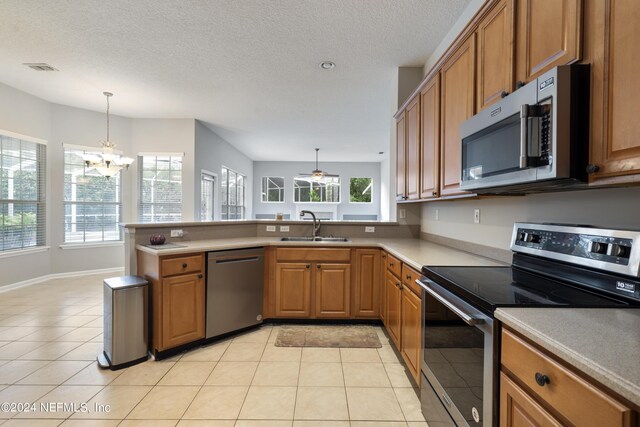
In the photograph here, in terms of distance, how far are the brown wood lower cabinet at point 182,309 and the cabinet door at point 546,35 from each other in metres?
2.70

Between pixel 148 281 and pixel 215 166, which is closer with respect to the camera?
pixel 148 281

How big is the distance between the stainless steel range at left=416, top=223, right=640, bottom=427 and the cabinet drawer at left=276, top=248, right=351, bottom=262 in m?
1.40

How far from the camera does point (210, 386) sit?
2113 millimetres

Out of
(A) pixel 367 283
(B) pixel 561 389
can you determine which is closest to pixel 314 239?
(A) pixel 367 283

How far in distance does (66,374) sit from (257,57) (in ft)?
11.2

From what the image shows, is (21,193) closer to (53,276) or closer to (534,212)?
(53,276)

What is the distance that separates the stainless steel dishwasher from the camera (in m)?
2.72

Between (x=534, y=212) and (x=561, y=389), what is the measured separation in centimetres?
123

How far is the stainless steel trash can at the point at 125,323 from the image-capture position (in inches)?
90.9

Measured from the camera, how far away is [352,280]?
311 cm

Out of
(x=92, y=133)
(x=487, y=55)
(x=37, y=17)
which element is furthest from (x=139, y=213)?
(x=487, y=55)

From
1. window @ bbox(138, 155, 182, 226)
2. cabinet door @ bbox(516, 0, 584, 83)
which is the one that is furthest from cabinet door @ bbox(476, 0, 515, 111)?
window @ bbox(138, 155, 182, 226)

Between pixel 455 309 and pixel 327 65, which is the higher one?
pixel 327 65

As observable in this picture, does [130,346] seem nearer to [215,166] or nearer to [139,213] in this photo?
[139,213]
